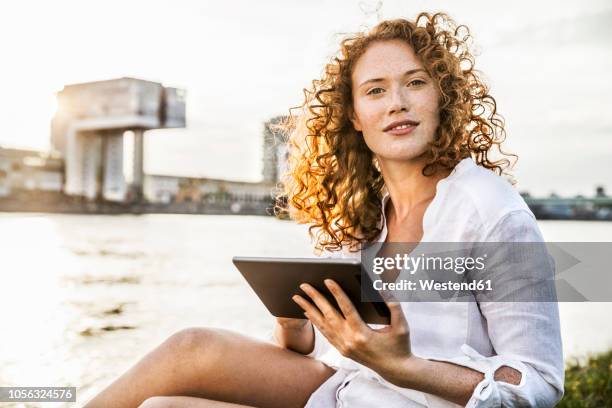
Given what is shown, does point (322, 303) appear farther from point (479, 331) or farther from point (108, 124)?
point (108, 124)

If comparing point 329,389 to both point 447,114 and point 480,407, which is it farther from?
point 447,114

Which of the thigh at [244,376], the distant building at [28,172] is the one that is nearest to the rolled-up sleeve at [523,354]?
the thigh at [244,376]

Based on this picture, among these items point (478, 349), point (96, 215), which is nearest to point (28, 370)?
point (478, 349)

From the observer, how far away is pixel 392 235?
1.93m

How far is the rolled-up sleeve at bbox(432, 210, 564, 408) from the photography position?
138 cm

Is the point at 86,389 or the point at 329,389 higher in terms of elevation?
the point at 329,389

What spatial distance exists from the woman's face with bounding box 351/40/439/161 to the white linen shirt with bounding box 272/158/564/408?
173mm

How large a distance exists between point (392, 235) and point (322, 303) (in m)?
0.54

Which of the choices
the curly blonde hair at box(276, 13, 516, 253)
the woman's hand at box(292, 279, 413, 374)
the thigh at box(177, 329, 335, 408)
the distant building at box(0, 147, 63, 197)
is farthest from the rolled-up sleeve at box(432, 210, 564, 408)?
the distant building at box(0, 147, 63, 197)

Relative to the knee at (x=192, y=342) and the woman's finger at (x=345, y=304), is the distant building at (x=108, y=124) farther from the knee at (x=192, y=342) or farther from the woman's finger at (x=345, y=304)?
the woman's finger at (x=345, y=304)

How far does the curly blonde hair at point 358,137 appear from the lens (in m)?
1.87

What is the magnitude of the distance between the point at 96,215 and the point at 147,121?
9.94 meters

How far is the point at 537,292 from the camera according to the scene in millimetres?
1421

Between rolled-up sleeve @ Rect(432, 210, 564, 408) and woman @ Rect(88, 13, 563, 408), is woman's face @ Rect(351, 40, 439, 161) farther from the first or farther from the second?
rolled-up sleeve @ Rect(432, 210, 564, 408)
